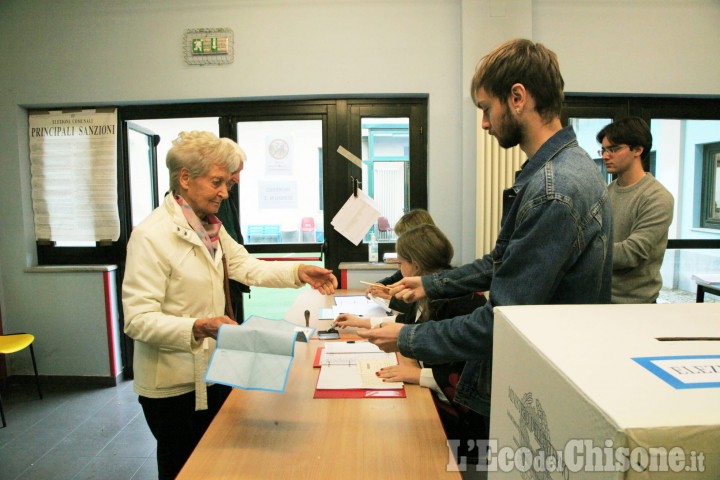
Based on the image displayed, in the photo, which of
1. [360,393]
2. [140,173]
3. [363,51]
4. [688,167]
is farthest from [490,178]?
[140,173]

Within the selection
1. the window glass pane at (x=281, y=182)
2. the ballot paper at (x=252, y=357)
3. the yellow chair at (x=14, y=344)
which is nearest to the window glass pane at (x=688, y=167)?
the window glass pane at (x=281, y=182)

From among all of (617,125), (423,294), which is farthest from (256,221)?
(617,125)

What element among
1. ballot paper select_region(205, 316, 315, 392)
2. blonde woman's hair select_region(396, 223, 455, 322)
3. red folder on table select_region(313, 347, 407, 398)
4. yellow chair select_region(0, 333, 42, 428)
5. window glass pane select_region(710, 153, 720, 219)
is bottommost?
yellow chair select_region(0, 333, 42, 428)

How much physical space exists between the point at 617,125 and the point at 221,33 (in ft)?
8.60

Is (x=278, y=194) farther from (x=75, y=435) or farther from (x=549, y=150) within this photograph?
(x=549, y=150)

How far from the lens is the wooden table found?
1.01 metres

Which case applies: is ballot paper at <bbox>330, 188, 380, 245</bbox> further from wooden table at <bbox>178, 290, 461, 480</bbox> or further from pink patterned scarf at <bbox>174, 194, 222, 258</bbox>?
wooden table at <bbox>178, 290, 461, 480</bbox>

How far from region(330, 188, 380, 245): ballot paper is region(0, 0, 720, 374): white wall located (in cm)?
48

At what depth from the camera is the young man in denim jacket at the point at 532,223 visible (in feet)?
2.78

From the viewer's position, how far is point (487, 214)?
3094 mm

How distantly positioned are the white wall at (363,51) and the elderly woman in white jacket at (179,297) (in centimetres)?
185

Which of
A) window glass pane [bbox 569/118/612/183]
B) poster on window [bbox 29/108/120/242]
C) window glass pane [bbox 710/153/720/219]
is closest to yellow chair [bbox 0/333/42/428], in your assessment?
poster on window [bbox 29/108/120/242]

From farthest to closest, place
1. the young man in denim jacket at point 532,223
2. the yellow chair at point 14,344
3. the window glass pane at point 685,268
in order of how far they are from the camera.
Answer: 1. the window glass pane at point 685,268
2. the yellow chair at point 14,344
3. the young man in denim jacket at point 532,223

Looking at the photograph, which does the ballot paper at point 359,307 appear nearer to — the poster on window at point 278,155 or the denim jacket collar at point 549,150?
the poster on window at point 278,155
